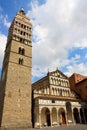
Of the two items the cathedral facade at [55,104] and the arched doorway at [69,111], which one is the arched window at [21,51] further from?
the arched doorway at [69,111]

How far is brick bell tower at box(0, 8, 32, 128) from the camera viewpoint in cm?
1988

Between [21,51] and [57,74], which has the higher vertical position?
[21,51]

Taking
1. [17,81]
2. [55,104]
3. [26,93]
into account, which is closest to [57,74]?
[55,104]

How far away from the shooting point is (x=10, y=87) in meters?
21.7

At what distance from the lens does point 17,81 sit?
23.0 m

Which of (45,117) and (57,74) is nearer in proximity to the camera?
(45,117)

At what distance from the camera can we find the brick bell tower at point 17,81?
65.2ft

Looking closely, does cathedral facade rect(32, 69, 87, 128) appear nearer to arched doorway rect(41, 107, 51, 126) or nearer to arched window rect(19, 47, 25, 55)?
arched doorway rect(41, 107, 51, 126)

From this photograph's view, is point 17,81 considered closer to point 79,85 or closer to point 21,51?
point 21,51

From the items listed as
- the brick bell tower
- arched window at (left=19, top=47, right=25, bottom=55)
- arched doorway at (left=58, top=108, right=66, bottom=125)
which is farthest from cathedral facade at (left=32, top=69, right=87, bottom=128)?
arched window at (left=19, top=47, right=25, bottom=55)

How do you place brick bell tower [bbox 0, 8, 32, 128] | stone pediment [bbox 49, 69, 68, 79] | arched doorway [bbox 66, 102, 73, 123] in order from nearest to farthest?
brick bell tower [bbox 0, 8, 32, 128] → arched doorway [bbox 66, 102, 73, 123] → stone pediment [bbox 49, 69, 68, 79]

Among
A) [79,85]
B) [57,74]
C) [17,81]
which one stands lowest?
[17,81]

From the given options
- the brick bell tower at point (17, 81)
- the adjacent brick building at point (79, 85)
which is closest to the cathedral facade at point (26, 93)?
the brick bell tower at point (17, 81)

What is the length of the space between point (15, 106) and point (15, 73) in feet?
19.0
